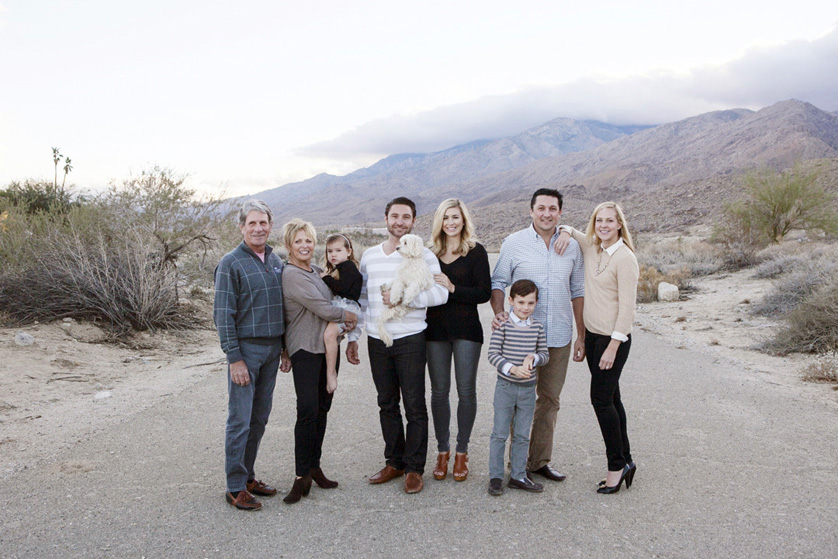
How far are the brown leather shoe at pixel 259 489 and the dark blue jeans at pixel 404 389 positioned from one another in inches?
35.1

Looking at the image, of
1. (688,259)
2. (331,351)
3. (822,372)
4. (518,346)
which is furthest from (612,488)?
(688,259)

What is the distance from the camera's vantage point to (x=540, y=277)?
13.9 feet

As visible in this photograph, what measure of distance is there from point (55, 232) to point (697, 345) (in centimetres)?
1154

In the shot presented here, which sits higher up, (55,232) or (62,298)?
(55,232)

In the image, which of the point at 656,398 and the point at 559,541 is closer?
the point at 559,541

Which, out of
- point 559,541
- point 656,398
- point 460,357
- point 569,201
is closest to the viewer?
point 559,541

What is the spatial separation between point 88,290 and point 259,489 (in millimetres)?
7328

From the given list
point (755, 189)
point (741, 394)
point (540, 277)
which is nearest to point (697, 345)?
point (741, 394)

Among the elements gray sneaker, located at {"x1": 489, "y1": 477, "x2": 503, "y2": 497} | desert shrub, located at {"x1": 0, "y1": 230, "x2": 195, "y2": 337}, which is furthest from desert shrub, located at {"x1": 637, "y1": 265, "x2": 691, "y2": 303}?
gray sneaker, located at {"x1": 489, "y1": 477, "x2": 503, "y2": 497}

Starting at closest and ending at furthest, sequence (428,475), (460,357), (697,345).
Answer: (460,357) → (428,475) → (697,345)

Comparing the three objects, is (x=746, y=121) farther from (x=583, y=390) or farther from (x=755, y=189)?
(x=583, y=390)

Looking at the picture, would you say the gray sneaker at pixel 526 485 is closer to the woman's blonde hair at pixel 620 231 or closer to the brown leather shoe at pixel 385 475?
the brown leather shoe at pixel 385 475

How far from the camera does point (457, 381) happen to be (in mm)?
4285

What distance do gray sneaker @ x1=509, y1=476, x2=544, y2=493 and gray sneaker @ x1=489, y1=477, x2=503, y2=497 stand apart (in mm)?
116
